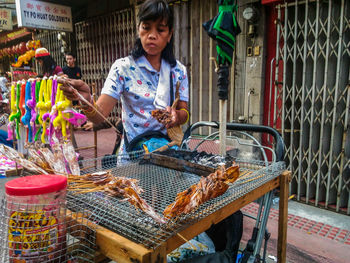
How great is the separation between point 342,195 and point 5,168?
547 centimetres

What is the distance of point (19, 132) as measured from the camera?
156 inches

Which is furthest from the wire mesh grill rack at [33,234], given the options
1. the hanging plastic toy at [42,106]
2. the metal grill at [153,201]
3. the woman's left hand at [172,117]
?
the hanging plastic toy at [42,106]

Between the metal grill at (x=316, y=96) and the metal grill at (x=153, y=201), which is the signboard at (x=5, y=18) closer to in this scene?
the metal grill at (x=316, y=96)

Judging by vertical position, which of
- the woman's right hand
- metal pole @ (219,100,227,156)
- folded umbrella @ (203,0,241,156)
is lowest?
metal pole @ (219,100,227,156)

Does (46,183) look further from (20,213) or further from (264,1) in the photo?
(264,1)

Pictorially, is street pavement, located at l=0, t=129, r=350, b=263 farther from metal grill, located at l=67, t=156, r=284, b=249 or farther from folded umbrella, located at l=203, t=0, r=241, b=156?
folded umbrella, located at l=203, t=0, r=241, b=156

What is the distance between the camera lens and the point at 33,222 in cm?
82

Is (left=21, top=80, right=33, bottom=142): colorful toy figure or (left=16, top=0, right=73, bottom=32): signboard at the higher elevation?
Answer: (left=16, top=0, right=73, bottom=32): signboard

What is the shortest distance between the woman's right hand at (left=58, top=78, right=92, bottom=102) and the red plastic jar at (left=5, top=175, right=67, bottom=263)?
680 mm

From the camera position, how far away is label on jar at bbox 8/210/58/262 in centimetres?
81

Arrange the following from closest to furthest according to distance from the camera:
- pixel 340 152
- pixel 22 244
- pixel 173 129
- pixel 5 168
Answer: pixel 22 244 → pixel 173 129 → pixel 340 152 → pixel 5 168

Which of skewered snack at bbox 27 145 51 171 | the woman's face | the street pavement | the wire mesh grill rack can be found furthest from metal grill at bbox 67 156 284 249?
the street pavement

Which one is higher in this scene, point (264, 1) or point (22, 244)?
point (264, 1)

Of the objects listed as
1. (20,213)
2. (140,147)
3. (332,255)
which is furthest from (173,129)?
(332,255)
